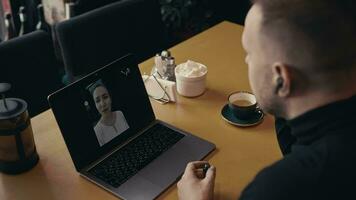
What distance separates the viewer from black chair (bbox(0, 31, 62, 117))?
5.57 ft

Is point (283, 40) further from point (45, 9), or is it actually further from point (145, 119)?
point (45, 9)

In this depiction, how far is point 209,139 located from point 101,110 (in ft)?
1.11

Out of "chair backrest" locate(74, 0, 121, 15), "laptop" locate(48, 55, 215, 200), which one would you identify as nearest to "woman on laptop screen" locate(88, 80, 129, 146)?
"laptop" locate(48, 55, 215, 200)

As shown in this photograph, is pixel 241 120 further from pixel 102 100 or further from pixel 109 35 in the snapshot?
pixel 109 35

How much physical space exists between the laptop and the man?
41cm

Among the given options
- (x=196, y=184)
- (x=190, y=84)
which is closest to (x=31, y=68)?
(x=190, y=84)

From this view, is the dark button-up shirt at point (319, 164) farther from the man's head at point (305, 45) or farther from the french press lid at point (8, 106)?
the french press lid at point (8, 106)

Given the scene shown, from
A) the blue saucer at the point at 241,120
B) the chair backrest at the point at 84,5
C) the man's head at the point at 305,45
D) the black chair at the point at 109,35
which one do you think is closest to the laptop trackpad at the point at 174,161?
the blue saucer at the point at 241,120

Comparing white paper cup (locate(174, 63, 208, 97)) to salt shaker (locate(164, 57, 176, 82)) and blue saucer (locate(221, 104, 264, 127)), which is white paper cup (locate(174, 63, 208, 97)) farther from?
blue saucer (locate(221, 104, 264, 127))

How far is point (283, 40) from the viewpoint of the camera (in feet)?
3.21

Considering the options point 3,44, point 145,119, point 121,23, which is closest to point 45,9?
point 121,23

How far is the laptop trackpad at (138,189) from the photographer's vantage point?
1.26m

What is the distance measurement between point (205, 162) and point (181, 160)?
0.09 metres

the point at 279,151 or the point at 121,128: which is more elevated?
the point at 121,128
